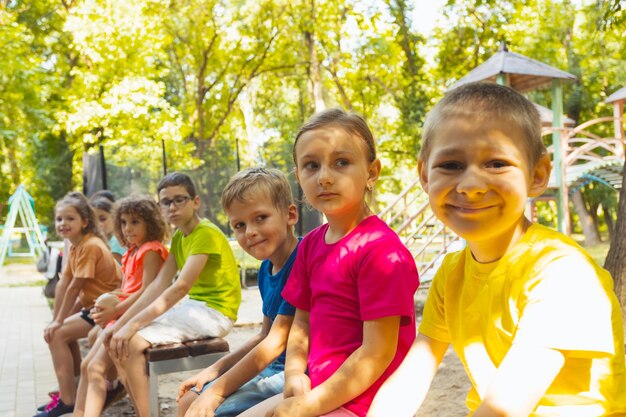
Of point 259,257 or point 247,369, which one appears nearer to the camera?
point 247,369

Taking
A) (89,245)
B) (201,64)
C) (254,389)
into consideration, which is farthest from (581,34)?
(254,389)

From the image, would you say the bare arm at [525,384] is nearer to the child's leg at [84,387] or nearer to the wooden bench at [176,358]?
the wooden bench at [176,358]

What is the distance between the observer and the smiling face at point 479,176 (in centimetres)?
142

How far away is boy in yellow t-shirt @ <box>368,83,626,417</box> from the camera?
4.31ft

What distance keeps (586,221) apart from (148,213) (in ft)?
71.1

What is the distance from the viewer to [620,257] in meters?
6.07

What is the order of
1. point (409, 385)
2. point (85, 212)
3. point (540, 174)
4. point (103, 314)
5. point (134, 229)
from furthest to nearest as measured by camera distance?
point (85, 212)
point (134, 229)
point (103, 314)
point (409, 385)
point (540, 174)

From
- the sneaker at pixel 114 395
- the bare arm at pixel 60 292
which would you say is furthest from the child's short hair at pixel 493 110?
the bare arm at pixel 60 292

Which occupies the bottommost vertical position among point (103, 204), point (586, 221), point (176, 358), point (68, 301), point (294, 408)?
point (586, 221)

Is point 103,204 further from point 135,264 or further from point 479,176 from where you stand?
point 479,176

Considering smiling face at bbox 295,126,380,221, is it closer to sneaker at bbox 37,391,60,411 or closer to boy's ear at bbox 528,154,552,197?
boy's ear at bbox 528,154,552,197

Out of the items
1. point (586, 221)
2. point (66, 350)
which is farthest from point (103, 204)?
point (586, 221)

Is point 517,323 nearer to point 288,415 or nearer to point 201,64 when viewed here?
point 288,415

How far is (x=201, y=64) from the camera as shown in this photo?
82.5ft
